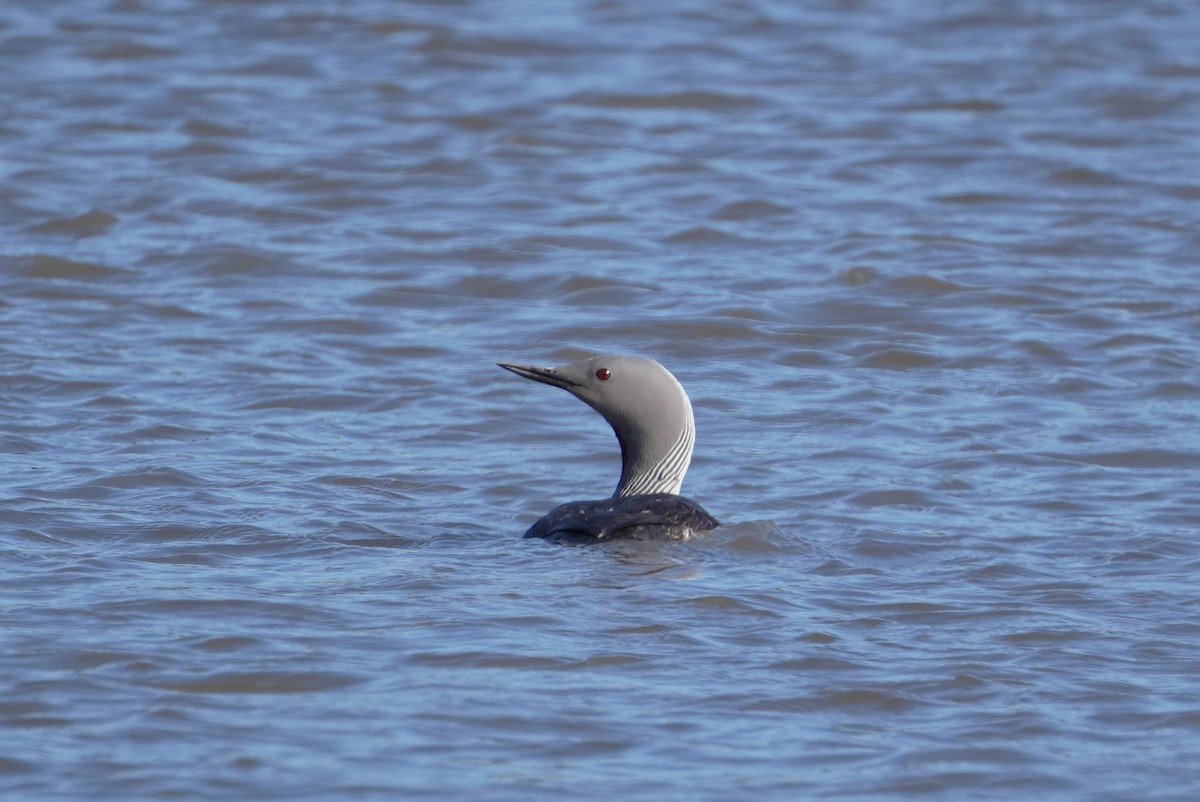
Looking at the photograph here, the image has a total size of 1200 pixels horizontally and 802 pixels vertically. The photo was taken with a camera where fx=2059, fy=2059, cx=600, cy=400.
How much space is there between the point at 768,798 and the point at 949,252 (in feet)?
23.1

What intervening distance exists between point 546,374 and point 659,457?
1.67ft

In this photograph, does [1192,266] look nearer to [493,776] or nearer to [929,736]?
[929,736]

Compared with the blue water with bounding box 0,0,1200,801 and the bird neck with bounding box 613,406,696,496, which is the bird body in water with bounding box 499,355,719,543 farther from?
the blue water with bounding box 0,0,1200,801

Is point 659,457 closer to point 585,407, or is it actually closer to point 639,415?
point 639,415

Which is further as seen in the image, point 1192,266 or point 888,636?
point 1192,266

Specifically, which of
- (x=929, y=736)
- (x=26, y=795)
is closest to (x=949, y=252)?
(x=929, y=736)

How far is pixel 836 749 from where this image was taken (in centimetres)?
527

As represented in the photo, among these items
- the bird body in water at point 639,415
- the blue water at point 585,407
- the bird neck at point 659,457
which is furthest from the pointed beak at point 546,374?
the blue water at point 585,407

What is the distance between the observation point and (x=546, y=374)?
738 centimetres

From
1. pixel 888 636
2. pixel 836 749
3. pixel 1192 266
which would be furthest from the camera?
pixel 1192 266

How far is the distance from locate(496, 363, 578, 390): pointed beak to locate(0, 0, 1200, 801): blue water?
0.60 m

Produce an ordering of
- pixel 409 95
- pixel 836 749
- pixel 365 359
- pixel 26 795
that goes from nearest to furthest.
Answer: pixel 26 795 < pixel 836 749 < pixel 365 359 < pixel 409 95

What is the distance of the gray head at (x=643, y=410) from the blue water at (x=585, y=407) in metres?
0.36

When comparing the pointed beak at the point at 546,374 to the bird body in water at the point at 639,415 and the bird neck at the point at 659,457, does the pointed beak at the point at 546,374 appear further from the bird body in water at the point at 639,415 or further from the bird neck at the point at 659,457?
the bird neck at the point at 659,457
